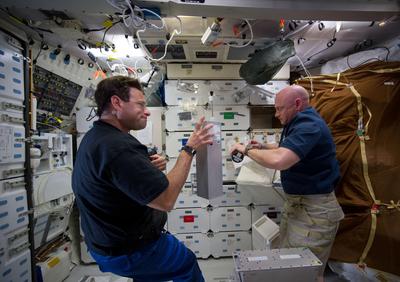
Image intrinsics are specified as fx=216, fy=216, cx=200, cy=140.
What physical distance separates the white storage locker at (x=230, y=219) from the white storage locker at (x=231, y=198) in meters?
0.07

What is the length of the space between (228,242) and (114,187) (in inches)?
102

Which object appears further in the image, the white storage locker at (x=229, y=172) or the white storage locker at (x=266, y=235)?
the white storage locker at (x=229, y=172)

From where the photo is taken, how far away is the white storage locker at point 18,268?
73.9 inches

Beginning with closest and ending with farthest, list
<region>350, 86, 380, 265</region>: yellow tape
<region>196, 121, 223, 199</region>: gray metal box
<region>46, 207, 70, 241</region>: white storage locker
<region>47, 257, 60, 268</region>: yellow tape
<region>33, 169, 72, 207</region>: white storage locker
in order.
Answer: <region>196, 121, 223, 199</region>: gray metal box, <region>350, 86, 380, 265</region>: yellow tape, <region>33, 169, 72, 207</region>: white storage locker, <region>47, 257, 60, 268</region>: yellow tape, <region>46, 207, 70, 241</region>: white storage locker

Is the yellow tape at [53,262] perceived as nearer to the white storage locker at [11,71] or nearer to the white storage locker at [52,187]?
the white storage locker at [52,187]

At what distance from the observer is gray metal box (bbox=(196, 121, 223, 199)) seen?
157cm

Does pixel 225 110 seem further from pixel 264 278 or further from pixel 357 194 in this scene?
pixel 264 278

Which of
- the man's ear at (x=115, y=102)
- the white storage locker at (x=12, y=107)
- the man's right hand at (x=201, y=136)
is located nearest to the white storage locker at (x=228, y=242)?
the man's right hand at (x=201, y=136)

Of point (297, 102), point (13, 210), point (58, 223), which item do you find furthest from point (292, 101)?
point (58, 223)

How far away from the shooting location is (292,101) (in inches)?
68.2

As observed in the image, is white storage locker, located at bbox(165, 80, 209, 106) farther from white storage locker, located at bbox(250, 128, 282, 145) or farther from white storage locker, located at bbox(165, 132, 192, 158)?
white storage locker, located at bbox(250, 128, 282, 145)

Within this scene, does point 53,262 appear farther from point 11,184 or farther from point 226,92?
point 226,92

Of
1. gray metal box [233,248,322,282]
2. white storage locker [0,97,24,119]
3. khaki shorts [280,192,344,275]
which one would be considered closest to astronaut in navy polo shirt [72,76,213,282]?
gray metal box [233,248,322,282]

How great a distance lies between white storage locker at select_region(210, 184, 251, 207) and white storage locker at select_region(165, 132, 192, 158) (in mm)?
916
